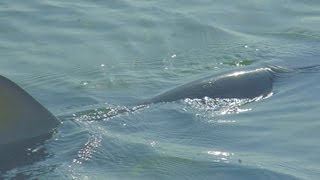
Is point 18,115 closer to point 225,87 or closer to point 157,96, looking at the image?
point 157,96

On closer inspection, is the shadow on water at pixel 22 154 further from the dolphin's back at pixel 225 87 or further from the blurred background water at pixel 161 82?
the dolphin's back at pixel 225 87

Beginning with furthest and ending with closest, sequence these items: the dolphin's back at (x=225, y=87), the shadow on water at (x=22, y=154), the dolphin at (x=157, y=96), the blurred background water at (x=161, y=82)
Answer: the dolphin's back at (x=225, y=87) < the blurred background water at (x=161, y=82) < the dolphin at (x=157, y=96) < the shadow on water at (x=22, y=154)

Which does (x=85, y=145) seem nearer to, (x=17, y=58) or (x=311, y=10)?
(x=17, y=58)

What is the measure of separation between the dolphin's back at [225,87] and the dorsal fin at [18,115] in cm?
130

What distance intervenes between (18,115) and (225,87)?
195cm

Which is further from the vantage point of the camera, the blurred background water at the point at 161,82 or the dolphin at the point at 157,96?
the blurred background water at the point at 161,82

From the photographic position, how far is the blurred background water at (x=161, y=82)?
5.57 metres

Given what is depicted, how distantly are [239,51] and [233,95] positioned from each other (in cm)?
145

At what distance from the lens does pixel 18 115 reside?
5.41 metres

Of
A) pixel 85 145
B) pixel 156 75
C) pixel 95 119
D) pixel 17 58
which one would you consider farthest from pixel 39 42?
pixel 85 145

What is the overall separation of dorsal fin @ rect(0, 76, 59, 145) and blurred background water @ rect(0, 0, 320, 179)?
15cm

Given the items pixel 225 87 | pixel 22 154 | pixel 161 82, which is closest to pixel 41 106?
pixel 22 154

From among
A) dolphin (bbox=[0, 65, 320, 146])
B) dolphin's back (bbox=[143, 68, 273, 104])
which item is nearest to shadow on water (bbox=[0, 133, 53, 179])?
dolphin (bbox=[0, 65, 320, 146])

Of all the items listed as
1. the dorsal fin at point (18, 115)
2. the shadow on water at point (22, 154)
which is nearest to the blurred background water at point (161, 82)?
the shadow on water at point (22, 154)
